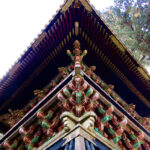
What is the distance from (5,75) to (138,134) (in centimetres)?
375

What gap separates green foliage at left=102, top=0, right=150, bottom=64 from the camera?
993 cm

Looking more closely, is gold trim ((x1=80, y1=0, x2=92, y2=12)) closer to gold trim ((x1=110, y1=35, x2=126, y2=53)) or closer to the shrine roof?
the shrine roof

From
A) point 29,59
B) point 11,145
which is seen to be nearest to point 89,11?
point 29,59

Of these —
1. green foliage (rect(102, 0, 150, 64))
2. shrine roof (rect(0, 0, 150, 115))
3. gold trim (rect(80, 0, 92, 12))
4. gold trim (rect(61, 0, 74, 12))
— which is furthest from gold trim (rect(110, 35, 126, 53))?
green foliage (rect(102, 0, 150, 64))

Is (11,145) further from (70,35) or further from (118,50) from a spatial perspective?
(118,50)

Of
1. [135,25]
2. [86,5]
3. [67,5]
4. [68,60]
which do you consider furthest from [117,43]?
[135,25]

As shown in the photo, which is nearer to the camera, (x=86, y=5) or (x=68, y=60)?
(x=86, y=5)

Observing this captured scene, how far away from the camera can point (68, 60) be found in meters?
5.00

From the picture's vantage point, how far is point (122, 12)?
11.0 meters

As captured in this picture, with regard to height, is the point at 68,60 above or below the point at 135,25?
below

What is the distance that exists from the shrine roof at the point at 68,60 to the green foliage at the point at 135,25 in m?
5.20

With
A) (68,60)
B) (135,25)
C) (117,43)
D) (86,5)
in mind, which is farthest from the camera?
(135,25)

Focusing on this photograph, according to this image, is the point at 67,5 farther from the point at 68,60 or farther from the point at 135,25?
the point at 135,25

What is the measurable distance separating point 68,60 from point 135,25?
7236 millimetres
